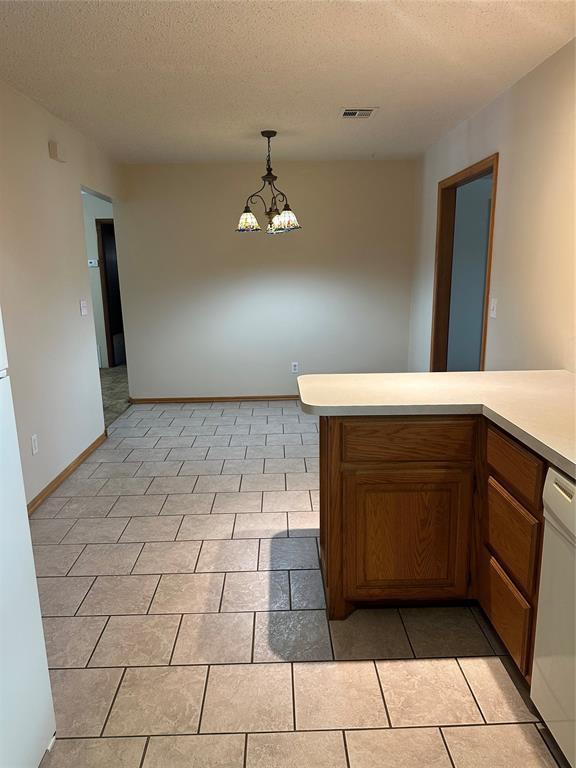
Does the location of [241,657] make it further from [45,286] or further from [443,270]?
[443,270]

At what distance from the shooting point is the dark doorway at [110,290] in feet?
22.8

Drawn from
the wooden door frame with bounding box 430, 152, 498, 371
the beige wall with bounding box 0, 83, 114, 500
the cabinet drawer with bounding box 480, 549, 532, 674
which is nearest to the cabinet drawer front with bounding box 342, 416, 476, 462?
the cabinet drawer with bounding box 480, 549, 532, 674

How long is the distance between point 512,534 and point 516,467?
0.22m

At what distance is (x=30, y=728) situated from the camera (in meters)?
1.35

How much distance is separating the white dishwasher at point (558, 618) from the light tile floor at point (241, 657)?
0.18 metres

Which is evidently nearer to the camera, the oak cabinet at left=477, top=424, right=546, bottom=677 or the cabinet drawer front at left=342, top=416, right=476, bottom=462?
the oak cabinet at left=477, top=424, right=546, bottom=677

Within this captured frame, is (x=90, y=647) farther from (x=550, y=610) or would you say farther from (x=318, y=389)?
(x=550, y=610)

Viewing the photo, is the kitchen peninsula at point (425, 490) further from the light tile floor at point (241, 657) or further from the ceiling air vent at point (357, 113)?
the ceiling air vent at point (357, 113)

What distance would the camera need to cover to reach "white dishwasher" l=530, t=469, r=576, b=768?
50.4 inches

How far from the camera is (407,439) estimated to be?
1.83 metres

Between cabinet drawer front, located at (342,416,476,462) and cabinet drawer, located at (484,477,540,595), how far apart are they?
0.18 metres

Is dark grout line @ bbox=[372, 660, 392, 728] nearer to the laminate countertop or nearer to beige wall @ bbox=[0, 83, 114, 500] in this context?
the laminate countertop

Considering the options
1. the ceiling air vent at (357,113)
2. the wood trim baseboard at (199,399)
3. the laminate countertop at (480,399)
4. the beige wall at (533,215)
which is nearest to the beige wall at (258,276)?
the wood trim baseboard at (199,399)

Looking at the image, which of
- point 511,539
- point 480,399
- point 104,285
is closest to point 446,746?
point 511,539
